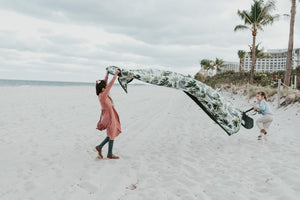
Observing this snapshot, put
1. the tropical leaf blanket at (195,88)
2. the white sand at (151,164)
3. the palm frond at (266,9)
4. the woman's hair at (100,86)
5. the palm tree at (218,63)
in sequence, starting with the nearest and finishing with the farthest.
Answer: the white sand at (151,164) → the woman's hair at (100,86) → the tropical leaf blanket at (195,88) → the palm frond at (266,9) → the palm tree at (218,63)

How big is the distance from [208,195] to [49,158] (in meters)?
3.20

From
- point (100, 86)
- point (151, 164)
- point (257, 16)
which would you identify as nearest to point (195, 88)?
point (151, 164)

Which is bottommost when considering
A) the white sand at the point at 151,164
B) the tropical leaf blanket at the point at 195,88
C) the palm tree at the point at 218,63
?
the white sand at the point at 151,164

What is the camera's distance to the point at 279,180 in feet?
10.9

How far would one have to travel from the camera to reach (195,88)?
475 cm

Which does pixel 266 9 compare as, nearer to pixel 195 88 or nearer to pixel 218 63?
pixel 195 88

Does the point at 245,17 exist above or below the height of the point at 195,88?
above

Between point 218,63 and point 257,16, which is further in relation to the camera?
point 218,63

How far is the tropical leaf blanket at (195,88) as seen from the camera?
424cm

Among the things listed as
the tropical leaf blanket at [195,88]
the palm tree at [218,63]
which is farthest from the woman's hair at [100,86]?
the palm tree at [218,63]

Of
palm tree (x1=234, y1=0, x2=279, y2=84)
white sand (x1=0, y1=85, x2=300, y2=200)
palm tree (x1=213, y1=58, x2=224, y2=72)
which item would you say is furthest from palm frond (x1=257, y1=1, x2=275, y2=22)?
palm tree (x1=213, y1=58, x2=224, y2=72)

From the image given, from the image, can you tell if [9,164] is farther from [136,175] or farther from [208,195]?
[208,195]

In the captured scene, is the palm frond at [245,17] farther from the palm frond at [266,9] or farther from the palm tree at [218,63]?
the palm tree at [218,63]

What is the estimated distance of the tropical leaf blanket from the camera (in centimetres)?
424
